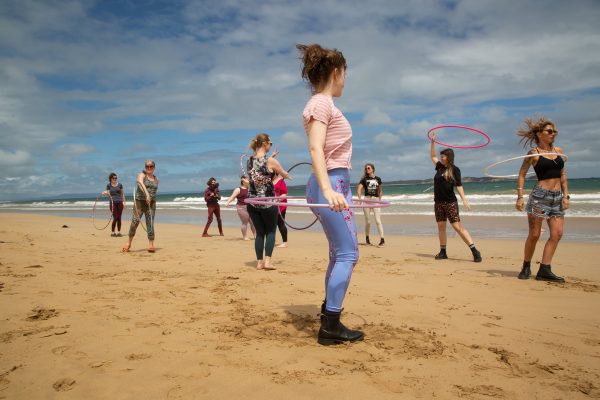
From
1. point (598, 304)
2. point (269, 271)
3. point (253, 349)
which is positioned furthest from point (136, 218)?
point (598, 304)

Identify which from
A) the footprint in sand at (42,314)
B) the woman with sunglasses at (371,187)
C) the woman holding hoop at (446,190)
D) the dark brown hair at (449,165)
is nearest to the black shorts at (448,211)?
the woman holding hoop at (446,190)

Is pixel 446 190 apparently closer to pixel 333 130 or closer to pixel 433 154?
pixel 433 154

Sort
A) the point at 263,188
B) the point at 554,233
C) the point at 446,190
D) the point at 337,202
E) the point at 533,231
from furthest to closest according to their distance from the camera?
the point at 446,190 → the point at 263,188 → the point at 533,231 → the point at 554,233 → the point at 337,202

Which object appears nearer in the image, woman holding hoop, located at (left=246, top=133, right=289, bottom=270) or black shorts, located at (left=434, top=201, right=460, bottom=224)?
woman holding hoop, located at (left=246, top=133, right=289, bottom=270)

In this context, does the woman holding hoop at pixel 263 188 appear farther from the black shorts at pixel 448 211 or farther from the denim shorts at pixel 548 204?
the denim shorts at pixel 548 204

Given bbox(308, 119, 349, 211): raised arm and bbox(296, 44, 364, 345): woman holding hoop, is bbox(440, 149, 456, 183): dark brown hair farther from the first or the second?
bbox(308, 119, 349, 211): raised arm

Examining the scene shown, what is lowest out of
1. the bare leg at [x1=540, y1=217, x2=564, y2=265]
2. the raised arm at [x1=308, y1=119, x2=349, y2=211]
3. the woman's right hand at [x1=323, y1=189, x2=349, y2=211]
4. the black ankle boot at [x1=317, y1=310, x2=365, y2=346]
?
the black ankle boot at [x1=317, y1=310, x2=365, y2=346]

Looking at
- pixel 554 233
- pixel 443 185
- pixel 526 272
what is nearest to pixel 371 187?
pixel 443 185

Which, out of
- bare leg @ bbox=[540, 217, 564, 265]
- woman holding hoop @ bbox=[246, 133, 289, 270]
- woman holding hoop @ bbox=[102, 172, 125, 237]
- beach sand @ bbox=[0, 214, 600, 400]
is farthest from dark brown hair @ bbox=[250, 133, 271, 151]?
woman holding hoop @ bbox=[102, 172, 125, 237]

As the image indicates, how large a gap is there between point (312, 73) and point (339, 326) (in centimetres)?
205

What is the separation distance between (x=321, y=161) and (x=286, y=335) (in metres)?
1.57

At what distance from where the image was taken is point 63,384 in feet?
8.90

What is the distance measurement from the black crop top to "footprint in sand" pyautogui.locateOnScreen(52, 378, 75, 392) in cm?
596

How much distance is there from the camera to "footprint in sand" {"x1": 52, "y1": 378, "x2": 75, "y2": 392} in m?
2.66
